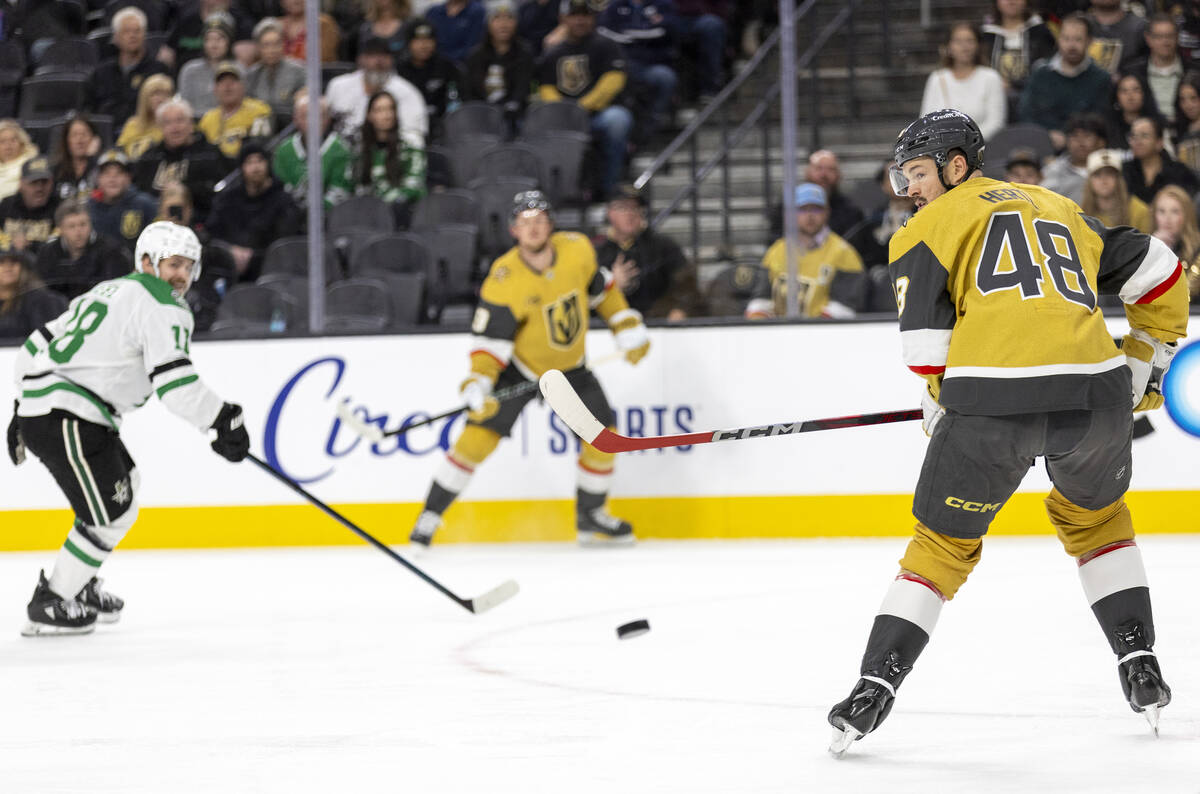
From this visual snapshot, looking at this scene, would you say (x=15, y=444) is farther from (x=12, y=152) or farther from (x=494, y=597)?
(x=12, y=152)

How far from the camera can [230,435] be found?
4.33 metres

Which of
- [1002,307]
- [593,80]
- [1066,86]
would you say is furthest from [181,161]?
[1002,307]

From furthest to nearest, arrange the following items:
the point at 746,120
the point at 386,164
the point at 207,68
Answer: the point at 207,68
the point at 746,120
the point at 386,164

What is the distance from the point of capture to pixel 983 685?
3512 mm

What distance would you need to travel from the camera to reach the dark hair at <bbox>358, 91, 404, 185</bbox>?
7.46m

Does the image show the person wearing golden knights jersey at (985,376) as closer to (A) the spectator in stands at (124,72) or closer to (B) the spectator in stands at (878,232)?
(B) the spectator in stands at (878,232)

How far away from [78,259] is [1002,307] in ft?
16.5

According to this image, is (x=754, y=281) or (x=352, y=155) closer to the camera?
(x=754, y=281)

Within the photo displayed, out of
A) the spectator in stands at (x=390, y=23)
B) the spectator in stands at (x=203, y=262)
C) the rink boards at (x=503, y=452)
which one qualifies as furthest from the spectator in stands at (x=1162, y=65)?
the spectator in stands at (x=203, y=262)

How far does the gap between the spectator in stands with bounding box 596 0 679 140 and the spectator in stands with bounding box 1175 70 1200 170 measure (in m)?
2.51

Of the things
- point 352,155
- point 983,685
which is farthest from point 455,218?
point 983,685

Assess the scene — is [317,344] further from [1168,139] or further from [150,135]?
[1168,139]

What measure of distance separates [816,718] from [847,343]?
3298 millimetres

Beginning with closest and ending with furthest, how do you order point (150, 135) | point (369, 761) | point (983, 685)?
point (369, 761) → point (983, 685) → point (150, 135)
